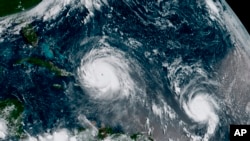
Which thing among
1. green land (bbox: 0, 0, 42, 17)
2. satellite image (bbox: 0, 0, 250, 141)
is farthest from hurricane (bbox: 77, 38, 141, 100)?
green land (bbox: 0, 0, 42, 17)

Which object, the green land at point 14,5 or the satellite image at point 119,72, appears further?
the green land at point 14,5

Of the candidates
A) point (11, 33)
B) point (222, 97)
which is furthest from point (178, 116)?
point (11, 33)

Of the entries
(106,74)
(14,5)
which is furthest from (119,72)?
(14,5)

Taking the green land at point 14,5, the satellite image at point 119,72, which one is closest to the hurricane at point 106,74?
the satellite image at point 119,72

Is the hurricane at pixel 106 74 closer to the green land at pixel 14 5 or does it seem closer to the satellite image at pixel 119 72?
the satellite image at pixel 119 72

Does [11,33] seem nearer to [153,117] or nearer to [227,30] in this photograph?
[153,117]

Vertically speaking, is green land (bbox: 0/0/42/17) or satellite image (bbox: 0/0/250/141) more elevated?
green land (bbox: 0/0/42/17)

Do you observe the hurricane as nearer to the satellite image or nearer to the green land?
the satellite image
